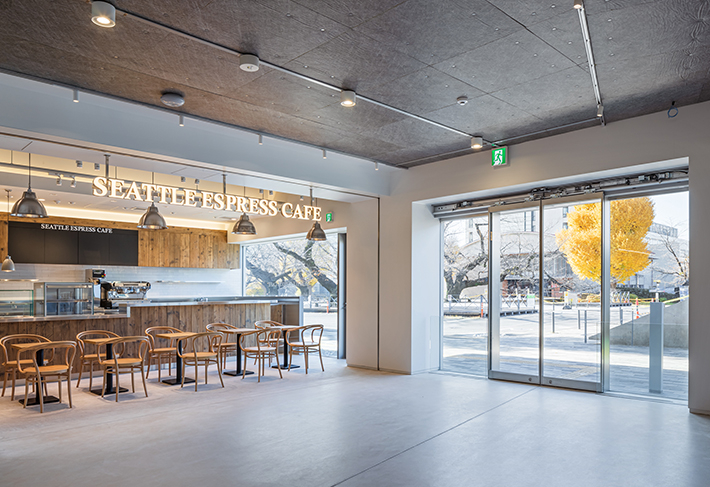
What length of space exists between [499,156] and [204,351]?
6.14m

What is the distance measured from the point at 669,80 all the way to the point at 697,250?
1.91m

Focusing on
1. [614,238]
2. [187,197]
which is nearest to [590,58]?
[614,238]

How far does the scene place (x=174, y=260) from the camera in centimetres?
1280

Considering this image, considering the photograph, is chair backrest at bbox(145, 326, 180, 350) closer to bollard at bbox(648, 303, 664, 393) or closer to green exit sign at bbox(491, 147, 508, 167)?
green exit sign at bbox(491, 147, 508, 167)

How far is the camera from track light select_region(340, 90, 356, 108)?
16.9ft

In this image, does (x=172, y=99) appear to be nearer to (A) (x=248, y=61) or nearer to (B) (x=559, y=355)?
(A) (x=248, y=61)

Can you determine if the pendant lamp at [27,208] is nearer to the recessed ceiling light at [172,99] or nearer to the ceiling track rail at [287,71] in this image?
the recessed ceiling light at [172,99]

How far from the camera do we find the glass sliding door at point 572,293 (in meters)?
6.96

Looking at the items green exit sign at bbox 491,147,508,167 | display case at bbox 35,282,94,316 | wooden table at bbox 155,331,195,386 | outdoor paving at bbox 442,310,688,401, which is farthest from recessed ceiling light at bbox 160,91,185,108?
display case at bbox 35,282,94,316

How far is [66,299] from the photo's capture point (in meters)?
9.87

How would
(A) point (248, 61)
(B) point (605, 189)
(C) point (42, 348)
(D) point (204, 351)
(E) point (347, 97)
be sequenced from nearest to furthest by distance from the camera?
(A) point (248, 61) < (E) point (347, 97) < (C) point (42, 348) < (B) point (605, 189) < (D) point (204, 351)

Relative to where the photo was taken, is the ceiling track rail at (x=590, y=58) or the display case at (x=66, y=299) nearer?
the ceiling track rail at (x=590, y=58)

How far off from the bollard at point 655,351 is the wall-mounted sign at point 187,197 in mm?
5047

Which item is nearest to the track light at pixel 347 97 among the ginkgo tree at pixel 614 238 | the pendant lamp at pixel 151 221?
the pendant lamp at pixel 151 221
